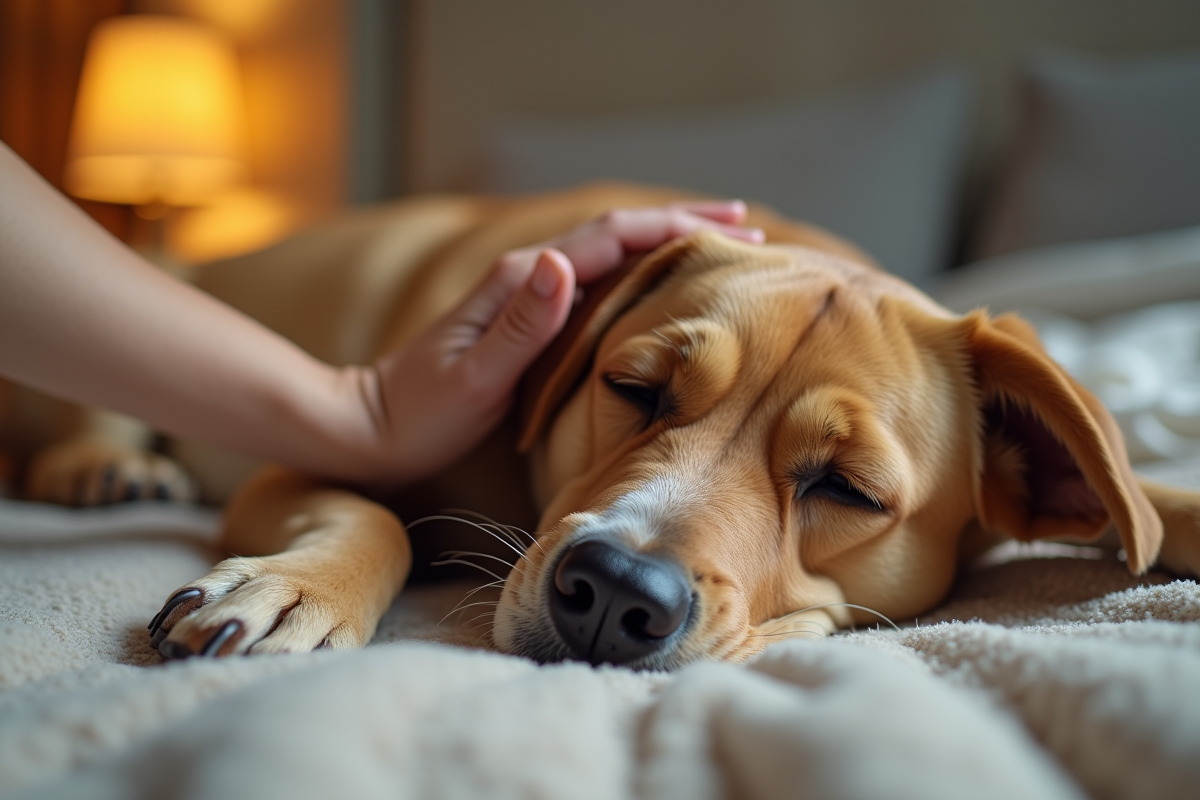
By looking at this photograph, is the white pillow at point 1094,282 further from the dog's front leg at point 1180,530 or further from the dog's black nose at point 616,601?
the dog's black nose at point 616,601

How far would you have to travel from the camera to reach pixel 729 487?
1265 mm

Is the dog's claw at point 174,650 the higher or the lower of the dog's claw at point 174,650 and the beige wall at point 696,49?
the lower

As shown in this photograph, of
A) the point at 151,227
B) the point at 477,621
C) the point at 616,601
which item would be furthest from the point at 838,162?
the point at 151,227

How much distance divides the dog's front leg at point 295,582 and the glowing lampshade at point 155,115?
13.4ft

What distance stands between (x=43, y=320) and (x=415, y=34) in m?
4.39

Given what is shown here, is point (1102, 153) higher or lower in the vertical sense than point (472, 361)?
higher

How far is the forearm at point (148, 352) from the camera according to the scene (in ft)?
3.95

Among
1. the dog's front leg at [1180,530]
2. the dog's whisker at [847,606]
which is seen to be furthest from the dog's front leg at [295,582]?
the dog's front leg at [1180,530]

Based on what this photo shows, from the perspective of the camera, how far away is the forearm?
3.95 feet

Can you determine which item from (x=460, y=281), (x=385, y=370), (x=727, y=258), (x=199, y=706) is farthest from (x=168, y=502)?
(x=199, y=706)

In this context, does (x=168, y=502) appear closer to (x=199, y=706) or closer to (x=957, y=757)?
(x=199, y=706)

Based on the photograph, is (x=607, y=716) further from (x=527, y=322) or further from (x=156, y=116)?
(x=156, y=116)

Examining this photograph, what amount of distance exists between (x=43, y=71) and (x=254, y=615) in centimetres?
693

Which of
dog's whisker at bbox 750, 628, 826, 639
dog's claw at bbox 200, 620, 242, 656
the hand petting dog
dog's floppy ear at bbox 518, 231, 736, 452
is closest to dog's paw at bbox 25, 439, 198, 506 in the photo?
the hand petting dog
